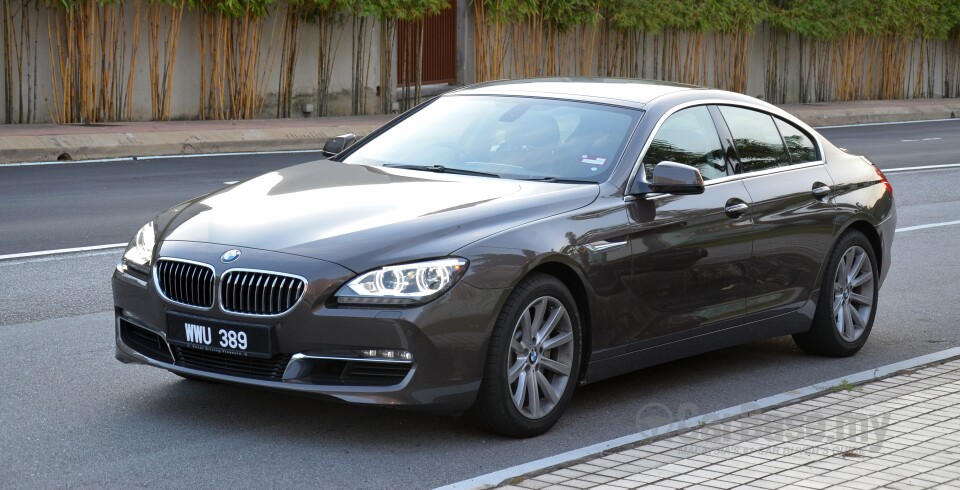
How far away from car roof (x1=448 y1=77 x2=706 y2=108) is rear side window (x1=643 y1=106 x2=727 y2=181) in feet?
0.55

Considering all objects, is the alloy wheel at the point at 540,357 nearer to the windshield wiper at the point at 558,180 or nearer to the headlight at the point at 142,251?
the windshield wiper at the point at 558,180

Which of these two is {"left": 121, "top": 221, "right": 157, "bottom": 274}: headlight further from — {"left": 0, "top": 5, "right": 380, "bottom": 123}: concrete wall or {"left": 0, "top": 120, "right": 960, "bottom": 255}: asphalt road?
{"left": 0, "top": 5, "right": 380, "bottom": 123}: concrete wall

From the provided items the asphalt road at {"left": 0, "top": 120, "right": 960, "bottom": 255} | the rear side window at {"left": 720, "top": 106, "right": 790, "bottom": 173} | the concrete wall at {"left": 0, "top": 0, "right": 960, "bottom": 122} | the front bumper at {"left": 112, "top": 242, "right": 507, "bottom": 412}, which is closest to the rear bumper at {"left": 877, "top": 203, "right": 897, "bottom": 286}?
the rear side window at {"left": 720, "top": 106, "right": 790, "bottom": 173}

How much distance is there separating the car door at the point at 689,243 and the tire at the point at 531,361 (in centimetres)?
48

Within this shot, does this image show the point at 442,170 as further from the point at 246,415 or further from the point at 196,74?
the point at 196,74

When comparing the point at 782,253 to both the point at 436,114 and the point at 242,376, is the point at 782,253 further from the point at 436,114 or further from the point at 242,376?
the point at 242,376

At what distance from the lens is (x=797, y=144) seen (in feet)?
25.9

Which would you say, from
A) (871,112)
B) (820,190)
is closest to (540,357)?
(820,190)

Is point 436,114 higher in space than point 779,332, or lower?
higher

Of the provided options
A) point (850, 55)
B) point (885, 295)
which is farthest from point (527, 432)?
point (850, 55)

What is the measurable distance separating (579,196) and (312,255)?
4.41ft

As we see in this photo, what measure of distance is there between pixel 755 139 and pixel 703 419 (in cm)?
190

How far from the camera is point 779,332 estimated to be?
24.6ft

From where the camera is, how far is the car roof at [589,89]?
23.3ft
